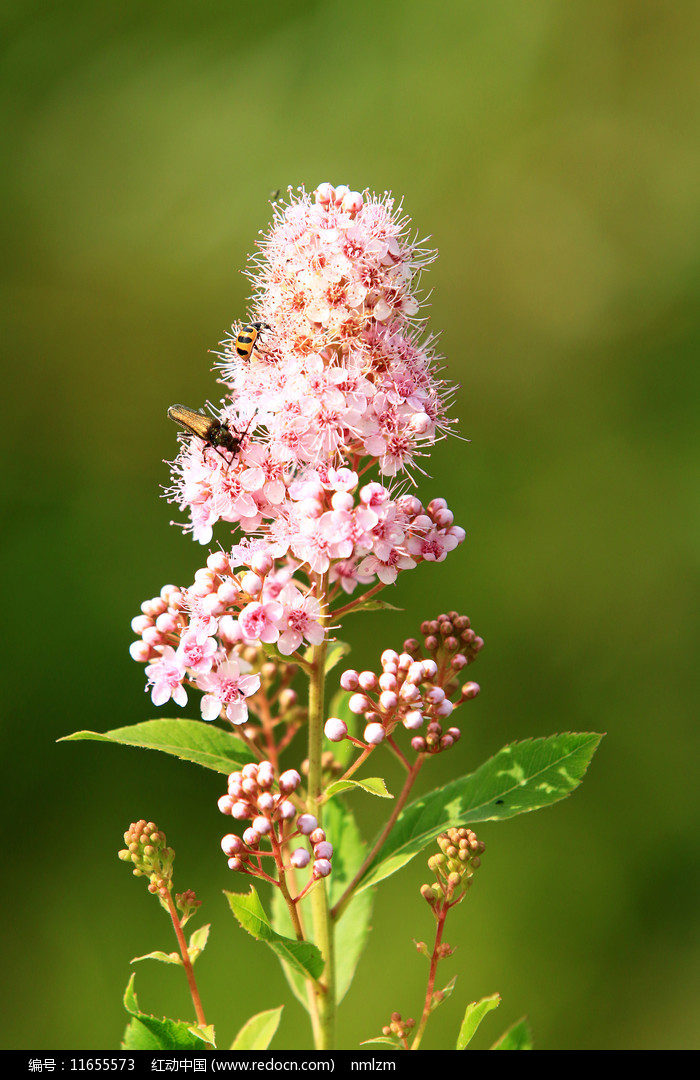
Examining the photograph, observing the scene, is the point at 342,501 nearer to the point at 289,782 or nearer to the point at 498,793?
the point at 289,782

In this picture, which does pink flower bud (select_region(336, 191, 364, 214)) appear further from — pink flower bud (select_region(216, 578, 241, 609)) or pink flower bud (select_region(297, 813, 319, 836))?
pink flower bud (select_region(297, 813, 319, 836))

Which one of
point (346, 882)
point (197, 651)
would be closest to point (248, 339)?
point (197, 651)

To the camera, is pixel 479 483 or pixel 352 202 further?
pixel 479 483

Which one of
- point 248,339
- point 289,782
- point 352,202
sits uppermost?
point 352,202

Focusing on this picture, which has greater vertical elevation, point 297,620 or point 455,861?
point 297,620

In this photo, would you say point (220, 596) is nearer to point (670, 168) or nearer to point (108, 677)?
point (108, 677)

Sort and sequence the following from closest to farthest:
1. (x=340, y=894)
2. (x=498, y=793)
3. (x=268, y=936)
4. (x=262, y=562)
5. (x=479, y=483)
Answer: (x=268, y=936) → (x=262, y=562) → (x=498, y=793) → (x=340, y=894) → (x=479, y=483)

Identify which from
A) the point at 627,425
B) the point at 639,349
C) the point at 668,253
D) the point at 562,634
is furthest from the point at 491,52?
the point at 562,634
